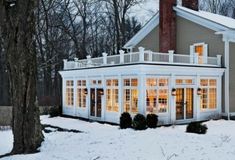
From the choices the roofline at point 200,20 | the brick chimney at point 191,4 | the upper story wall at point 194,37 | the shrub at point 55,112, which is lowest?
the shrub at point 55,112

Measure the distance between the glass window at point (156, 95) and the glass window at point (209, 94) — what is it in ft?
10.2

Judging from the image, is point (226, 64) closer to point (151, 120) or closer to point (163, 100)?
point (163, 100)

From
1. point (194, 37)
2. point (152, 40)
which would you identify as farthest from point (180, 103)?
point (152, 40)

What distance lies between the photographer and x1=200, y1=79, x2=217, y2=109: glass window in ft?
67.5

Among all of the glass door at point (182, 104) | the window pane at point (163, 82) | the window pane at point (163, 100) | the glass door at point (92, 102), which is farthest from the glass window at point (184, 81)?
the glass door at point (92, 102)

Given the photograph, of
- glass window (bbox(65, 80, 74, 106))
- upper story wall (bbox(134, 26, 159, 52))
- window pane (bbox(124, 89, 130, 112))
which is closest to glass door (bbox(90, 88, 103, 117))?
window pane (bbox(124, 89, 130, 112))

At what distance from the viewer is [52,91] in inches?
1636

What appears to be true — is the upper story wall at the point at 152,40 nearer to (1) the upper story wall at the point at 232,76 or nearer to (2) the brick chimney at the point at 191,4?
(2) the brick chimney at the point at 191,4

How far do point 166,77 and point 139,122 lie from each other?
3303 mm

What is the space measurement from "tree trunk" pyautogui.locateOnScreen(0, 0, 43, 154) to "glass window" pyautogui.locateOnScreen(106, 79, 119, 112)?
933cm

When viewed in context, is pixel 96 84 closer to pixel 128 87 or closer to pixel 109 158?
pixel 128 87

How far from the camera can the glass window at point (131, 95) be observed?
18197 mm

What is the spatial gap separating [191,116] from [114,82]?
481 centimetres

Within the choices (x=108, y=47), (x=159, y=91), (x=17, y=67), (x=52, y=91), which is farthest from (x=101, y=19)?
(x=17, y=67)
